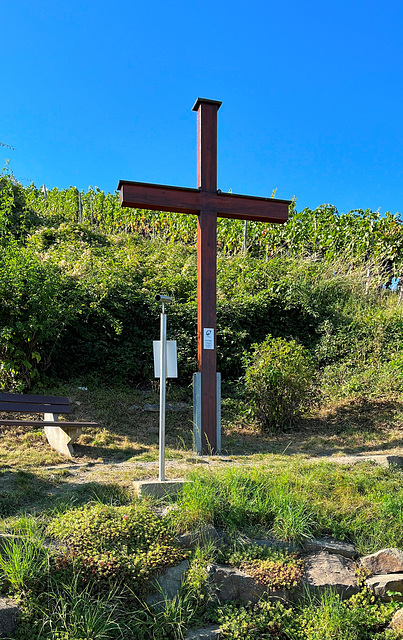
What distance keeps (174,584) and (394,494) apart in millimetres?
2253

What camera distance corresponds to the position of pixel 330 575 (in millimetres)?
3785

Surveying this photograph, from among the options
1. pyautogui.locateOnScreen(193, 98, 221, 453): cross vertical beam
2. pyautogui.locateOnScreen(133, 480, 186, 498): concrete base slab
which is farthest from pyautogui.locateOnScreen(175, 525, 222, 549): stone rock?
pyautogui.locateOnScreen(193, 98, 221, 453): cross vertical beam

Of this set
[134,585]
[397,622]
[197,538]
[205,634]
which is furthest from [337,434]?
[134,585]

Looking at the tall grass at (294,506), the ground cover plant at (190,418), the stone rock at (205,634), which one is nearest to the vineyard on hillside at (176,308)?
the ground cover plant at (190,418)

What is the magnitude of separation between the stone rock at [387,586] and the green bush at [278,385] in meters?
3.84

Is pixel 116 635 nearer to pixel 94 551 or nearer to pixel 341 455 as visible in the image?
pixel 94 551

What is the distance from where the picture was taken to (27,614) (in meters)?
3.11

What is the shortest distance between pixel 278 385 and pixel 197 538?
3982 millimetres

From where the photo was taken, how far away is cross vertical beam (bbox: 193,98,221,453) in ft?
21.8

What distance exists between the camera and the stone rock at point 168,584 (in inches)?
136

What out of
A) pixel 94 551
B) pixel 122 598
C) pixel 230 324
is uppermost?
pixel 230 324

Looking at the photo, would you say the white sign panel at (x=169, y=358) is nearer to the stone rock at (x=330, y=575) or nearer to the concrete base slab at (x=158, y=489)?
A: the concrete base slab at (x=158, y=489)

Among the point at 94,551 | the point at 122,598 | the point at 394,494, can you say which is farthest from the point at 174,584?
the point at 394,494

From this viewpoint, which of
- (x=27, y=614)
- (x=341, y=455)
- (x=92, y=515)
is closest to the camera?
(x=27, y=614)
